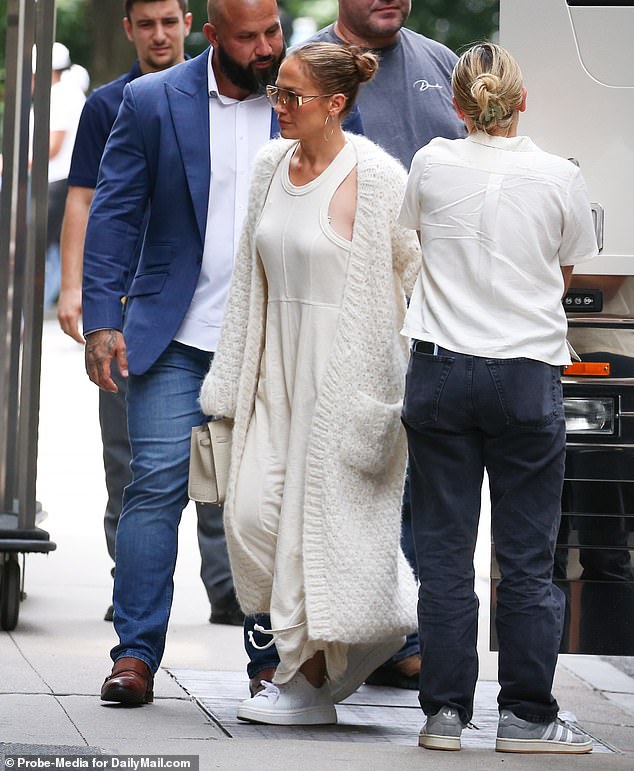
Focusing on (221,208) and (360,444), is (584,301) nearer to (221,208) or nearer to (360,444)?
(360,444)

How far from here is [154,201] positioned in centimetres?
503

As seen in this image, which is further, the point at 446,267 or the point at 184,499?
the point at 184,499

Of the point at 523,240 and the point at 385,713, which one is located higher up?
the point at 523,240

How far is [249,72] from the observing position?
494 centimetres

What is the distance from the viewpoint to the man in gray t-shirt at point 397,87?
5426mm

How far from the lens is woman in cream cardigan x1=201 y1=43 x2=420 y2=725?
443 centimetres

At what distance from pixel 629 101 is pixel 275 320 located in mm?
1143

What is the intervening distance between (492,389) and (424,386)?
0.56ft

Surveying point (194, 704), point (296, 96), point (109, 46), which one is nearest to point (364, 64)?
point (296, 96)

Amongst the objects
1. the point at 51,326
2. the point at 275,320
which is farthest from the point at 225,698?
the point at 51,326

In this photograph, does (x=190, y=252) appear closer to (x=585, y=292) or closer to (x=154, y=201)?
(x=154, y=201)

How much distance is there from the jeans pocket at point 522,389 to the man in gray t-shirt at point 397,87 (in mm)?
1377

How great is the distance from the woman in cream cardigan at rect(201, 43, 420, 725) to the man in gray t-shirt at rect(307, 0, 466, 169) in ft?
2.74

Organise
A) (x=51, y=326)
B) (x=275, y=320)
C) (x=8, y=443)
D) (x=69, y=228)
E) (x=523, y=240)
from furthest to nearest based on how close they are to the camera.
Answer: (x=51, y=326) < (x=8, y=443) < (x=69, y=228) < (x=275, y=320) < (x=523, y=240)
